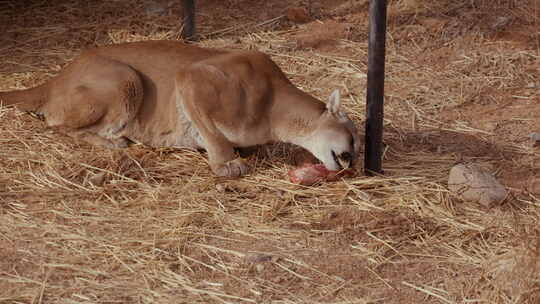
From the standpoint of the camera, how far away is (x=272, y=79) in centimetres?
739

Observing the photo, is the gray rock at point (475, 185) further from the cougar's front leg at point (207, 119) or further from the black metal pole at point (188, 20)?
the black metal pole at point (188, 20)

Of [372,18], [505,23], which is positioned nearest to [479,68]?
[505,23]

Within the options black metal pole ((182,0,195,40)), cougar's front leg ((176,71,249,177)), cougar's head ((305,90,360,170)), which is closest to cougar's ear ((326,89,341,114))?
cougar's head ((305,90,360,170))

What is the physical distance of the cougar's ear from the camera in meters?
7.07

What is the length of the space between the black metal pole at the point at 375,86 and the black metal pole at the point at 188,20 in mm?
3976

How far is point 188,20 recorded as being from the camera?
10203 mm

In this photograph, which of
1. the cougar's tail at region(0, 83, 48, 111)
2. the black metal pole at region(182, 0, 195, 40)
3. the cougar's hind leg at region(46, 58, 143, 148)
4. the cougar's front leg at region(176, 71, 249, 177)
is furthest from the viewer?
the black metal pole at region(182, 0, 195, 40)

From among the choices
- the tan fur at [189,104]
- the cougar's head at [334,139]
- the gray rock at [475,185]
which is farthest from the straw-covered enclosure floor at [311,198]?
the cougar's head at [334,139]

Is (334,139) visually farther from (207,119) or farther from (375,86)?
(207,119)

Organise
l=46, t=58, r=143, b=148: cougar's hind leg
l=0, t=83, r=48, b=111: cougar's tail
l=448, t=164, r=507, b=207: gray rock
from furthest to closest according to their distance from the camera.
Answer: l=0, t=83, r=48, b=111: cougar's tail → l=46, t=58, r=143, b=148: cougar's hind leg → l=448, t=164, r=507, b=207: gray rock

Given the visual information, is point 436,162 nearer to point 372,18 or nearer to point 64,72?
point 372,18

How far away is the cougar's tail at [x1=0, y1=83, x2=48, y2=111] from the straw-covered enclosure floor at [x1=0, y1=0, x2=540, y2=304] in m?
0.12

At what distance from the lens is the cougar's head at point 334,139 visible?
7.02 meters

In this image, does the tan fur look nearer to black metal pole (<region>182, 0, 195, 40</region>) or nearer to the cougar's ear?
the cougar's ear
